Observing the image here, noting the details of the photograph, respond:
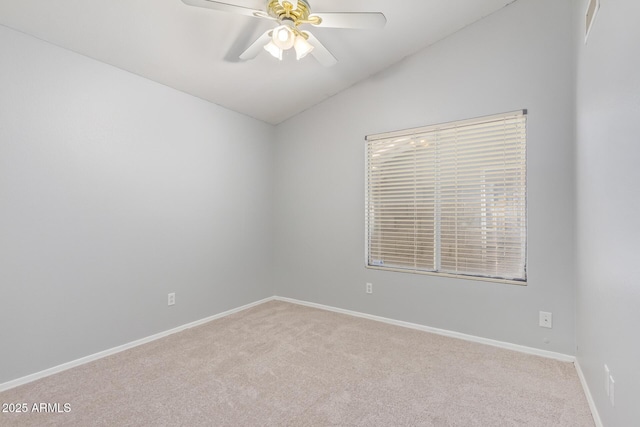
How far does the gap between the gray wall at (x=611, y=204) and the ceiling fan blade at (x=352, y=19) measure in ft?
3.58

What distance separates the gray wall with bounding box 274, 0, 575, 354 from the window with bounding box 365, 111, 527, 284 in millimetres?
94

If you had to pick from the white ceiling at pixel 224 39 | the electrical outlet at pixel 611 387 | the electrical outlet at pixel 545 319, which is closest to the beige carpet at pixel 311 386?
the electrical outlet at pixel 545 319

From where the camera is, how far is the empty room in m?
1.76

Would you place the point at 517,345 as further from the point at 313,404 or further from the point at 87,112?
the point at 87,112

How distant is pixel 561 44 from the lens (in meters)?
2.43

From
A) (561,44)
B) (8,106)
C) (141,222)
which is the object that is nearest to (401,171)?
(561,44)

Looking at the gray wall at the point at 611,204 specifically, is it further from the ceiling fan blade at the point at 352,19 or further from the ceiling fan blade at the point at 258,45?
the ceiling fan blade at the point at 258,45

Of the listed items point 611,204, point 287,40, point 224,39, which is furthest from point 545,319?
point 224,39

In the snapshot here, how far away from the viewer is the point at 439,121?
2.99 m

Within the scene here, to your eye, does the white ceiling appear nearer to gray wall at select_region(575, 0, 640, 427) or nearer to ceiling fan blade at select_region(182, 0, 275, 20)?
ceiling fan blade at select_region(182, 0, 275, 20)

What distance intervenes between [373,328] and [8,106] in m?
3.35

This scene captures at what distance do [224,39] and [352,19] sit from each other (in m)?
1.12

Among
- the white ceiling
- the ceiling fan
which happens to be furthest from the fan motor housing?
the white ceiling

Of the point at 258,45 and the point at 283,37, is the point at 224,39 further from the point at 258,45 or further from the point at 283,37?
the point at 283,37
